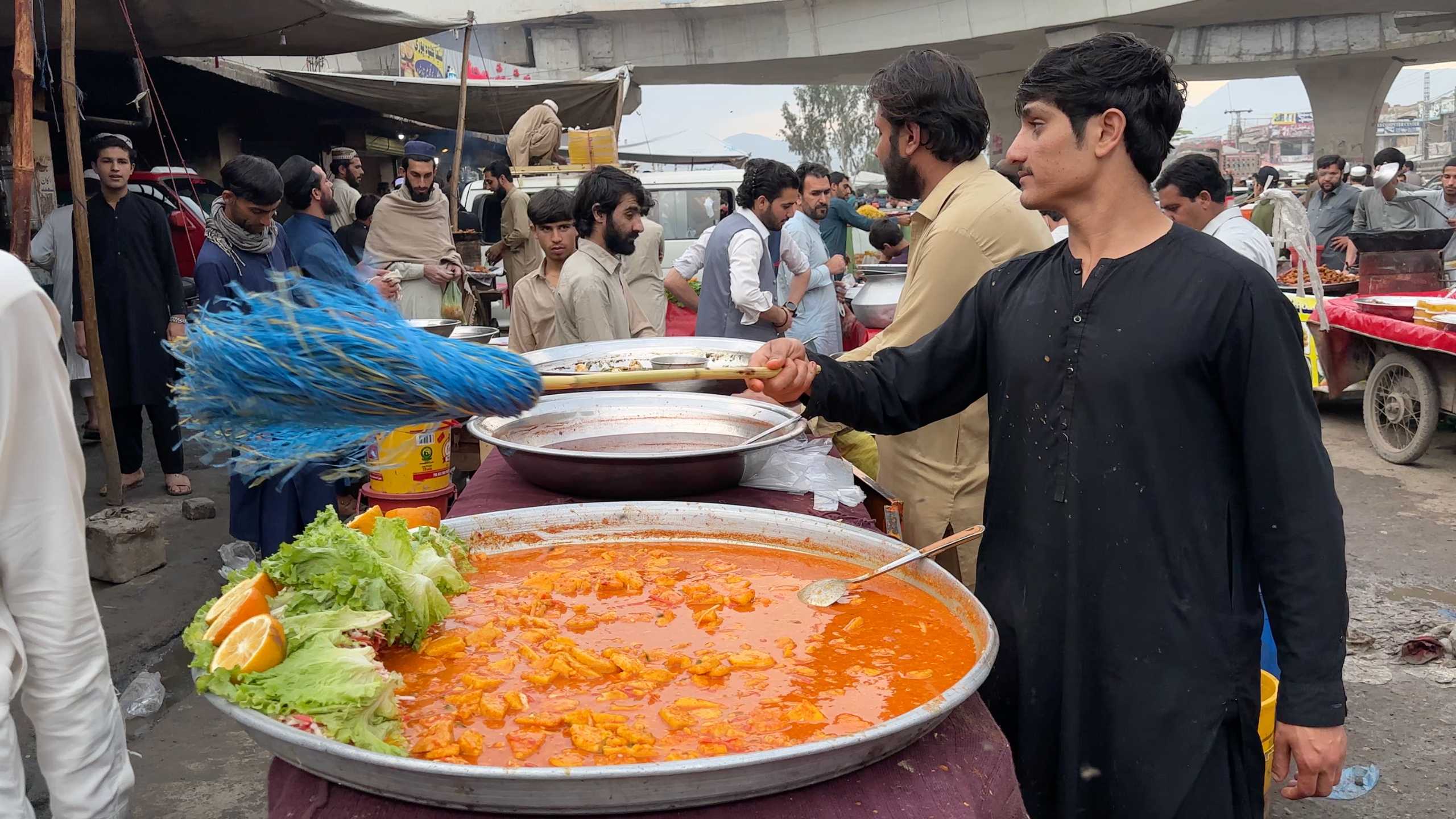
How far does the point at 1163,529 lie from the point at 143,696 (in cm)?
386

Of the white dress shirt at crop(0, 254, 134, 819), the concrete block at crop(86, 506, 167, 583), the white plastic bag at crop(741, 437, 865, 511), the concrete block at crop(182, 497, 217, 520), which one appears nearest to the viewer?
the white dress shirt at crop(0, 254, 134, 819)

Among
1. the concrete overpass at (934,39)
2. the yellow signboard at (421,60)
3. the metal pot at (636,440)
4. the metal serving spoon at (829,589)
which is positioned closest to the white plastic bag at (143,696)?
the metal pot at (636,440)

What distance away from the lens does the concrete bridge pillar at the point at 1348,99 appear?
76.4ft

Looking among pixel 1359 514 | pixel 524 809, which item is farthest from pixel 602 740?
pixel 1359 514

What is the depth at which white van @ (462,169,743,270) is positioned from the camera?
1125 cm

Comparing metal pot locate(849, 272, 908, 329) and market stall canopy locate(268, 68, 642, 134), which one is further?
market stall canopy locate(268, 68, 642, 134)

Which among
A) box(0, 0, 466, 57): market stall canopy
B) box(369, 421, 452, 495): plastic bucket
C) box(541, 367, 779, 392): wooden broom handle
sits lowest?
box(369, 421, 452, 495): plastic bucket

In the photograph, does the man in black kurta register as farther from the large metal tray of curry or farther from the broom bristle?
the large metal tray of curry

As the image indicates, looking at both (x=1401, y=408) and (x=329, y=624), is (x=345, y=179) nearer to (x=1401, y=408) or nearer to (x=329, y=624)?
(x=329, y=624)

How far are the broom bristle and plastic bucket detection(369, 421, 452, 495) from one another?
8.76ft

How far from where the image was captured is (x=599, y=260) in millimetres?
4719

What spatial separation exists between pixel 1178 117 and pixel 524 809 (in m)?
1.65

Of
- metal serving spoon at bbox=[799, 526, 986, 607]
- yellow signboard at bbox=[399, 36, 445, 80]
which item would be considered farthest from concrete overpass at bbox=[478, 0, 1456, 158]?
metal serving spoon at bbox=[799, 526, 986, 607]

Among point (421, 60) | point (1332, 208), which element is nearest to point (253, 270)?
point (1332, 208)
